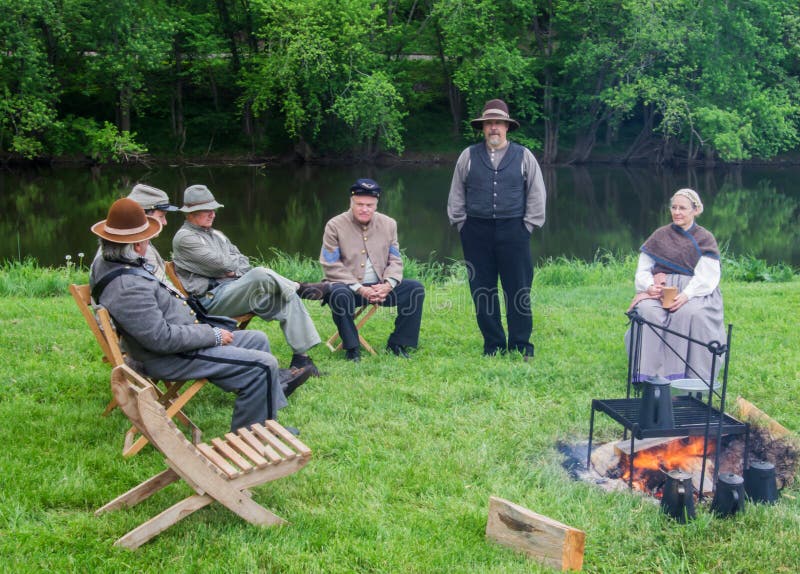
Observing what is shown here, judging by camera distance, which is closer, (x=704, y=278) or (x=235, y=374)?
(x=235, y=374)

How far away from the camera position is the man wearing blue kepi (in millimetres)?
6168

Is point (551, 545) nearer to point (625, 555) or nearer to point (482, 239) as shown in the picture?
point (625, 555)

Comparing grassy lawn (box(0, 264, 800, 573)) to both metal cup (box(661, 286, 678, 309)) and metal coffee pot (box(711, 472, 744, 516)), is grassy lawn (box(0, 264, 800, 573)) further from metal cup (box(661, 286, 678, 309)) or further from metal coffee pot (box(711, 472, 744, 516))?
metal cup (box(661, 286, 678, 309))

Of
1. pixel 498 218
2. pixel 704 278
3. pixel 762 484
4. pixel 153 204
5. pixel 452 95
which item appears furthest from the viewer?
pixel 452 95

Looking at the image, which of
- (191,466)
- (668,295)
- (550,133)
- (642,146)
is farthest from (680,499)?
(642,146)

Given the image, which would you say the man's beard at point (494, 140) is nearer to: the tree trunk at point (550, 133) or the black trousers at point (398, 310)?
the black trousers at point (398, 310)

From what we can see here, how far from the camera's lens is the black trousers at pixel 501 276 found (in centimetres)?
605

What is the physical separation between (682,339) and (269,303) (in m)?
2.77

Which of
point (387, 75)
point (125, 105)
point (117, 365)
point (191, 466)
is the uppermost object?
point (387, 75)

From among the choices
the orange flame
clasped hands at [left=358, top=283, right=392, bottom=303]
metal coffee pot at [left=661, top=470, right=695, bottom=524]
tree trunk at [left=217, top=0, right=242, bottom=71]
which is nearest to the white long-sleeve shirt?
the orange flame

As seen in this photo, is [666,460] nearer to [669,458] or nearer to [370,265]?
[669,458]

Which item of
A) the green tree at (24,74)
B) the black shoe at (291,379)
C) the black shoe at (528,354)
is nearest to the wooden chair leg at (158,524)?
the black shoe at (291,379)

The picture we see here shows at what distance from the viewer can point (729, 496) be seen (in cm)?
345

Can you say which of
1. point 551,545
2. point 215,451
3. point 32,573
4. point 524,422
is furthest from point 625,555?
point 32,573
